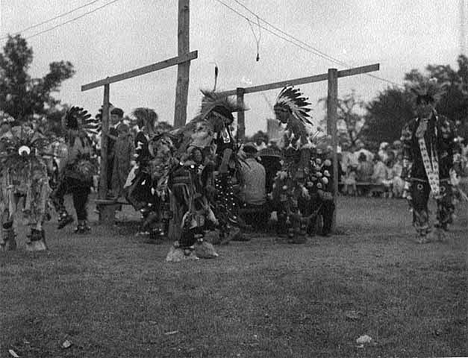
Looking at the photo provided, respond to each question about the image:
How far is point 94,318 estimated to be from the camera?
525cm

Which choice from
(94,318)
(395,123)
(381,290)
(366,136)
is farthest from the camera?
(366,136)

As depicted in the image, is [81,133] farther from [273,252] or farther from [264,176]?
[273,252]

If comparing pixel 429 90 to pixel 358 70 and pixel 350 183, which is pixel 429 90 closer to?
pixel 358 70

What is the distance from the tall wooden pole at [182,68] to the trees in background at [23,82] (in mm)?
1529

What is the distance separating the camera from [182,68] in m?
9.30

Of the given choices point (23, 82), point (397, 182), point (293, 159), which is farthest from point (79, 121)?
point (397, 182)

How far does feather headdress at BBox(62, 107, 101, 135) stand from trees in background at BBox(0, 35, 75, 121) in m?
1.86

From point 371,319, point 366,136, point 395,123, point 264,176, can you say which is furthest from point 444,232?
point 366,136

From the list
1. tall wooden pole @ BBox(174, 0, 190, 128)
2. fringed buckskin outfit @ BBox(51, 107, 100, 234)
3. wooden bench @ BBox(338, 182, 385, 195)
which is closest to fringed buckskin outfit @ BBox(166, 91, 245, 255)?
tall wooden pole @ BBox(174, 0, 190, 128)

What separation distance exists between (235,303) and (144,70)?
17.0ft

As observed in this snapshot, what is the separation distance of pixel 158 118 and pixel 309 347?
6049 millimetres

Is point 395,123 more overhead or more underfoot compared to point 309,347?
more overhead

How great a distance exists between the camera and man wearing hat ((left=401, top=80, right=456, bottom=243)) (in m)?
9.34

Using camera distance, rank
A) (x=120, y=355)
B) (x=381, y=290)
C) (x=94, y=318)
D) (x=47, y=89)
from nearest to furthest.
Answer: (x=120, y=355) < (x=94, y=318) < (x=381, y=290) < (x=47, y=89)
